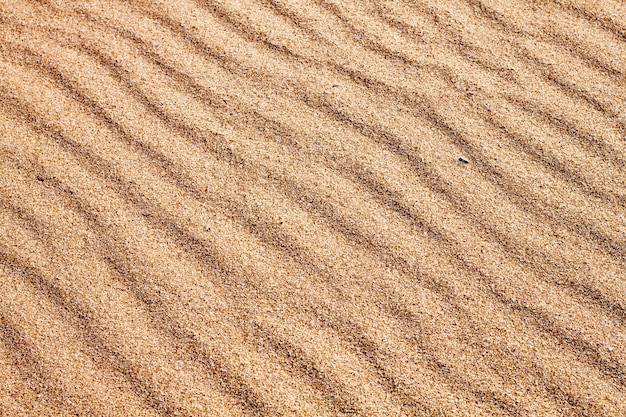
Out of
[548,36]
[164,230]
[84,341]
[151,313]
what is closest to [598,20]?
[548,36]

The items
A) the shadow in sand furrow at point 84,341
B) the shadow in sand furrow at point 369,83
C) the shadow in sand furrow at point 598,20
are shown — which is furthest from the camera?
the shadow in sand furrow at point 598,20

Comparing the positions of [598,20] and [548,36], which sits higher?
[598,20]

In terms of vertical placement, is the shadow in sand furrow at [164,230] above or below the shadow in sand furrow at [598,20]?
below

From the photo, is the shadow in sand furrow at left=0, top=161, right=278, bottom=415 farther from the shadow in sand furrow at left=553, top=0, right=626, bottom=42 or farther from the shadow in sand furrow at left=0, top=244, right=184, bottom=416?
the shadow in sand furrow at left=553, top=0, right=626, bottom=42

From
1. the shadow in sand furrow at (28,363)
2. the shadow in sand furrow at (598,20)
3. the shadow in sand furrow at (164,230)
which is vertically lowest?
the shadow in sand furrow at (28,363)

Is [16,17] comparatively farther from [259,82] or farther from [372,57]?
[372,57]

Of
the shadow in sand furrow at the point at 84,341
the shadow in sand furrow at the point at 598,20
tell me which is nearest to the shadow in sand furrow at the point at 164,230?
the shadow in sand furrow at the point at 84,341

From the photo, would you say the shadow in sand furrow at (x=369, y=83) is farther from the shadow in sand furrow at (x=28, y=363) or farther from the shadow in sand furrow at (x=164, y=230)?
the shadow in sand furrow at (x=28, y=363)

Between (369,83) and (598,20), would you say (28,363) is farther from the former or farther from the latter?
(598,20)

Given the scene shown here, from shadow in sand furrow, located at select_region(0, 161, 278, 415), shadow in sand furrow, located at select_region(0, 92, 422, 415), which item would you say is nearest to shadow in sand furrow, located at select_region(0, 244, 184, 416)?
shadow in sand furrow, located at select_region(0, 161, 278, 415)
